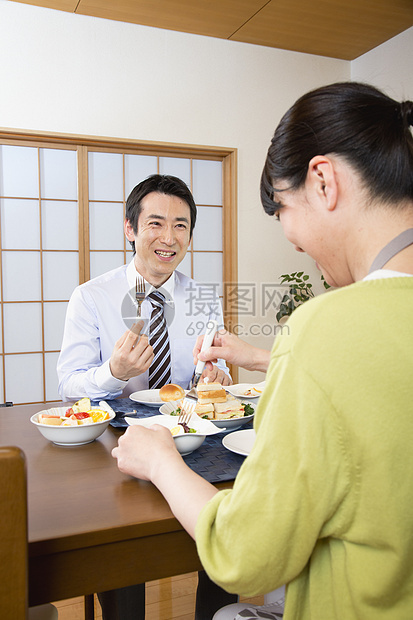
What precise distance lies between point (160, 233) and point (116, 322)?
423 millimetres

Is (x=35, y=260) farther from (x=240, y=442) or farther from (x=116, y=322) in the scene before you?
(x=240, y=442)

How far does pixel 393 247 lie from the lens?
73 cm

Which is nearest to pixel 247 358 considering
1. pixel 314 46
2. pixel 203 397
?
pixel 203 397

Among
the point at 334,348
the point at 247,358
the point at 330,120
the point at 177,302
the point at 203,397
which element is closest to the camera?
the point at 334,348

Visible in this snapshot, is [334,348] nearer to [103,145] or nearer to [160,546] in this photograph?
[160,546]

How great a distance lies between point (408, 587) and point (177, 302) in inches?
71.2

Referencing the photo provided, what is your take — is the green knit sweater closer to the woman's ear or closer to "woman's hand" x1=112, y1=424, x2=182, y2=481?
the woman's ear

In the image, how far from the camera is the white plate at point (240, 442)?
1.12 metres

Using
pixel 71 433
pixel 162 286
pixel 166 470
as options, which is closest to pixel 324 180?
pixel 166 470

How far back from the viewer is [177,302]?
236cm

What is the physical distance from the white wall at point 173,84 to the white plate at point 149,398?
95.8 inches

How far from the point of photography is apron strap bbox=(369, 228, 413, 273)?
724 millimetres

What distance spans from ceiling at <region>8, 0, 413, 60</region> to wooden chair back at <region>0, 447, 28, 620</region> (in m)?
3.41

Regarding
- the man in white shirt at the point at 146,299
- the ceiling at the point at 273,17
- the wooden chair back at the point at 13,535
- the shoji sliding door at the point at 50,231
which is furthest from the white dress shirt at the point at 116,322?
the ceiling at the point at 273,17
